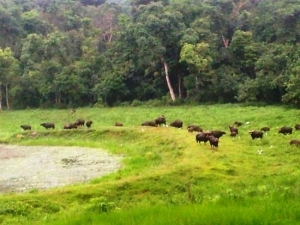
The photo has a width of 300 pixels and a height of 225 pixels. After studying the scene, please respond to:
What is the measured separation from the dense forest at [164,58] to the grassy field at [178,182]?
1202 cm

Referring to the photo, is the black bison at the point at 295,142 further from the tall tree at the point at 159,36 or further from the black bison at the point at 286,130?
the tall tree at the point at 159,36

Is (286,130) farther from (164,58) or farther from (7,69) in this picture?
(7,69)

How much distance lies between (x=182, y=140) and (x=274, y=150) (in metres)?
4.65

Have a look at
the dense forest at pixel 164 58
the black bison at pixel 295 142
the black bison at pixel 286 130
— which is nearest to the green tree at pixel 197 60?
the dense forest at pixel 164 58

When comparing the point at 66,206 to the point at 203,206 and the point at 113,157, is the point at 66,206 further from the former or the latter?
the point at 113,157

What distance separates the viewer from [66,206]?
516 inches

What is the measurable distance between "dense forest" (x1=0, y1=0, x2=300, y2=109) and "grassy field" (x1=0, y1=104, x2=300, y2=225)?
12022 mm

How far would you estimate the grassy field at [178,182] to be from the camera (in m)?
8.55

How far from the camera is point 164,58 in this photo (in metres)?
48.1

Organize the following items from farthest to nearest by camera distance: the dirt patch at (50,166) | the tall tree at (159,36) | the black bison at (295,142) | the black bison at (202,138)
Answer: the tall tree at (159,36), the black bison at (202,138), the black bison at (295,142), the dirt patch at (50,166)

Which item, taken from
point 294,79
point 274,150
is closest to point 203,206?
point 274,150

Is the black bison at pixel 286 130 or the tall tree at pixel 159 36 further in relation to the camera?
the tall tree at pixel 159 36

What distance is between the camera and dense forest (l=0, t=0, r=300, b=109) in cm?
4375

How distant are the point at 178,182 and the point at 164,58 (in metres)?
34.1
